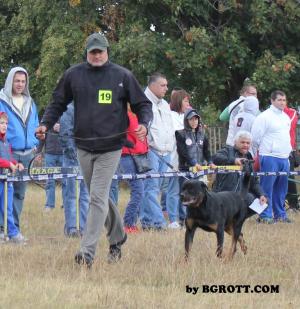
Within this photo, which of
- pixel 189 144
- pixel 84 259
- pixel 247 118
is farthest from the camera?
pixel 247 118

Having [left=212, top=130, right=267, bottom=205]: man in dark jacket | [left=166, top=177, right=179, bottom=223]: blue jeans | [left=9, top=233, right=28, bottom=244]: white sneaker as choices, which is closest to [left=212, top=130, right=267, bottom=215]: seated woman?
[left=212, top=130, right=267, bottom=205]: man in dark jacket

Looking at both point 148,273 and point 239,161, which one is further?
point 239,161

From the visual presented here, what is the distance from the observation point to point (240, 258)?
25.1 feet

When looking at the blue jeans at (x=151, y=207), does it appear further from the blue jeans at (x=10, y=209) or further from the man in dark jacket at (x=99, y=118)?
the man in dark jacket at (x=99, y=118)

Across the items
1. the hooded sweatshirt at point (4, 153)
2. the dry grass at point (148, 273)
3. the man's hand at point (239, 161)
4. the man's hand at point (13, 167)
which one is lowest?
the dry grass at point (148, 273)

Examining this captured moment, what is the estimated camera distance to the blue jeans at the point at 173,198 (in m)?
10.9

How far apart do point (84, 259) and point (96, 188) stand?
2.23 feet

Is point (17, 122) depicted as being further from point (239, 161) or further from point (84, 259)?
point (239, 161)

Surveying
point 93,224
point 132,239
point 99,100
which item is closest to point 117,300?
point 93,224

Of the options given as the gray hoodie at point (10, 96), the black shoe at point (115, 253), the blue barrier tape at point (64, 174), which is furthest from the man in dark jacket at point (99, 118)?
the gray hoodie at point (10, 96)

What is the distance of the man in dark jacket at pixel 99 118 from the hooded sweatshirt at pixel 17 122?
6.72ft

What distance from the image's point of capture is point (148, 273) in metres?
6.56

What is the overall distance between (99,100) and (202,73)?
1139cm

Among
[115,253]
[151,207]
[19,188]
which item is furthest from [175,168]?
[115,253]
